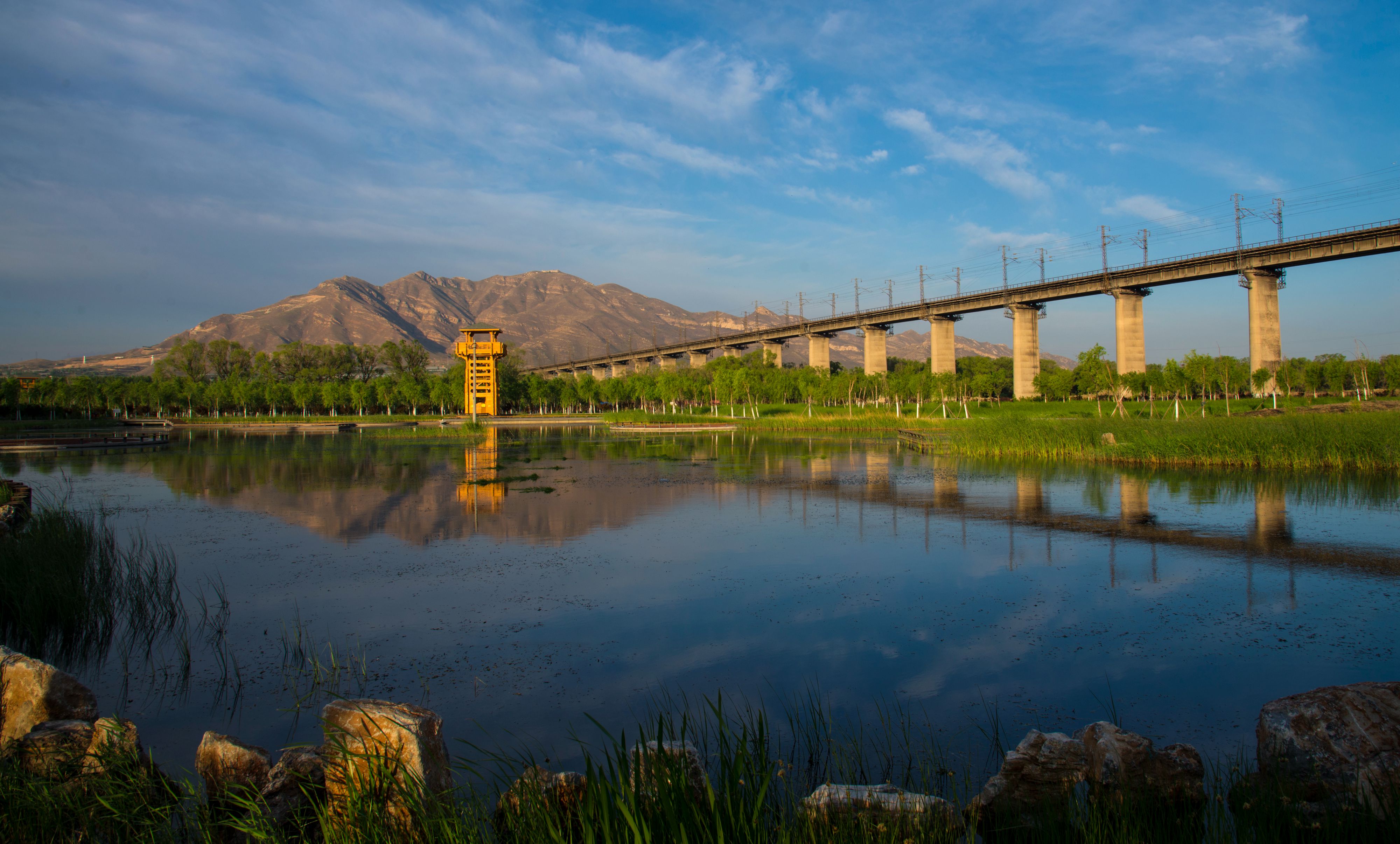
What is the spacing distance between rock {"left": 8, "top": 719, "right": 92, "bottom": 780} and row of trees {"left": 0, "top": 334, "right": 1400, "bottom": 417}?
5067 cm

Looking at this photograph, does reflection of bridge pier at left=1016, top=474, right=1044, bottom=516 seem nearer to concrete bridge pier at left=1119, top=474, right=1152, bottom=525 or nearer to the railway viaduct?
concrete bridge pier at left=1119, top=474, right=1152, bottom=525

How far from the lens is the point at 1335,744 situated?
4.47m

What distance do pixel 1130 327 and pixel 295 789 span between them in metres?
68.1

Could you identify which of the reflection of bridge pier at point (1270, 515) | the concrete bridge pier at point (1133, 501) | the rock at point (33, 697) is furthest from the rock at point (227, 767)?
the concrete bridge pier at point (1133, 501)

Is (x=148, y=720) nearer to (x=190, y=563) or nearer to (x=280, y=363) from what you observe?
(x=190, y=563)

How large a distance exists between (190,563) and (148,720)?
22.4 feet

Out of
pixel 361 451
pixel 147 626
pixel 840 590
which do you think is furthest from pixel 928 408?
pixel 147 626

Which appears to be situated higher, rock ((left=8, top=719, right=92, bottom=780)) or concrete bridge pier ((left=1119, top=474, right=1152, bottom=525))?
rock ((left=8, top=719, right=92, bottom=780))

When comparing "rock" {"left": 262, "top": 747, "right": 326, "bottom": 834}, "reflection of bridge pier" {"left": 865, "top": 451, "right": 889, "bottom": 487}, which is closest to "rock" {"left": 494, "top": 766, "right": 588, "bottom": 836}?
"rock" {"left": 262, "top": 747, "right": 326, "bottom": 834}

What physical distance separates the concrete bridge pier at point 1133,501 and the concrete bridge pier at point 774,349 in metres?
88.9

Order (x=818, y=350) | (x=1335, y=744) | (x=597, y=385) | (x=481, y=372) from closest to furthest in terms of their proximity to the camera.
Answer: (x=1335, y=744) < (x=481, y=372) < (x=818, y=350) < (x=597, y=385)

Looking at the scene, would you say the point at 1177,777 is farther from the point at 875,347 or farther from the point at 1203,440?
the point at 875,347

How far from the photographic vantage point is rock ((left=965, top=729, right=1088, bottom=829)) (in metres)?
4.55

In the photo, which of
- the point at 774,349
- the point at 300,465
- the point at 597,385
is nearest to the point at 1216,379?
the point at 300,465
